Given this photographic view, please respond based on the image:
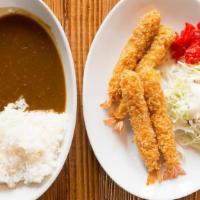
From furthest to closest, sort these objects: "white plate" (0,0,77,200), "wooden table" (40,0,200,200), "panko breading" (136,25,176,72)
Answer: "wooden table" (40,0,200,200) → "panko breading" (136,25,176,72) → "white plate" (0,0,77,200)

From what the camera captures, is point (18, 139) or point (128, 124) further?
point (128, 124)

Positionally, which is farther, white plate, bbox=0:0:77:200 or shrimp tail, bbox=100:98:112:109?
shrimp tail, bbox=100:98:112:109

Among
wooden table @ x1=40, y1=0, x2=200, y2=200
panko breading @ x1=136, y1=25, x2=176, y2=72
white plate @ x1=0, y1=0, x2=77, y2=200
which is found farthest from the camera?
wooden table @ x1=40, y1=0, x2=200, y2=200

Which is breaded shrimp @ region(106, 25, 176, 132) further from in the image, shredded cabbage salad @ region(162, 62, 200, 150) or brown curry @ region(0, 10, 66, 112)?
brown curry @ region(0, 10, 66, 112)

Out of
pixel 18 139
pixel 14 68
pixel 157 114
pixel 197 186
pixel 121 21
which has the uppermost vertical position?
pixel 121 21

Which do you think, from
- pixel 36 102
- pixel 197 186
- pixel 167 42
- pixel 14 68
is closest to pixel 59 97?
pixel 36 102

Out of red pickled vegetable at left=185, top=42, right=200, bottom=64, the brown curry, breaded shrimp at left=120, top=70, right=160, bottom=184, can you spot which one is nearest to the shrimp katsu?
breaded shrimp at left=120, top=70, right=160, bottom=184

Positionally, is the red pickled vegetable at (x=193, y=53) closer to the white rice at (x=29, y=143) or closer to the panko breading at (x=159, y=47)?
the panko breading at (x=159, y=47)

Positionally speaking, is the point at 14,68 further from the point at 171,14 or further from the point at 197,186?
the point at 197,186
